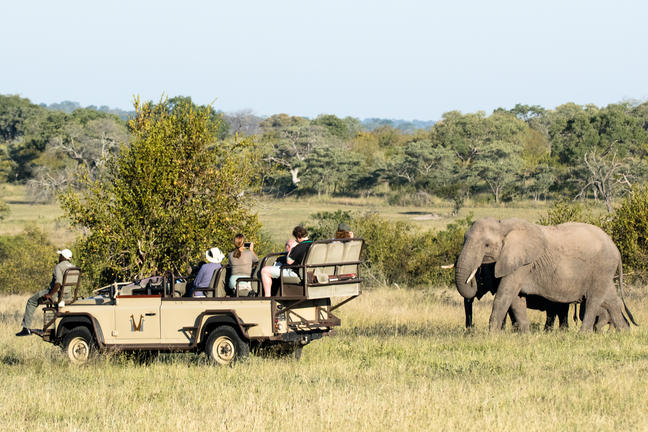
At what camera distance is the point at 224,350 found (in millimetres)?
13234

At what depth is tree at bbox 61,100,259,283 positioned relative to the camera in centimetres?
1883

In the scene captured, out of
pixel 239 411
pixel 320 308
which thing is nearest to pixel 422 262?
→ pixel 320 308

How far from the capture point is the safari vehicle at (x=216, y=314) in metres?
12.9

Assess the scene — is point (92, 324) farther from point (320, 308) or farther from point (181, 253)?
point (181, 253)

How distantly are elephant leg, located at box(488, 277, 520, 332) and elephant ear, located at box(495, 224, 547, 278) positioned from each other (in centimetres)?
20

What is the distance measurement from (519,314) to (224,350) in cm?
623

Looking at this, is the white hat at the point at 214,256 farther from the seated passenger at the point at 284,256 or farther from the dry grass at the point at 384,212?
the dry grass at the point at 384,212

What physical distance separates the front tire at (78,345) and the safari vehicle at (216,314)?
0.01 m

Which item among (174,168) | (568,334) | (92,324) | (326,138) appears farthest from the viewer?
(326,138)

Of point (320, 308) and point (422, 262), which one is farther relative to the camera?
point (422, 262)

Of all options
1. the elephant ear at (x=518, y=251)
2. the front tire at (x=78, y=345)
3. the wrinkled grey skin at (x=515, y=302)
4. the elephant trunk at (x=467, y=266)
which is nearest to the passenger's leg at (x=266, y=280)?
the front tire at (x=78, y=345)

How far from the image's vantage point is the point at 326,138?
9775 cm

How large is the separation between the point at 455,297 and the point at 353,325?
7499mm

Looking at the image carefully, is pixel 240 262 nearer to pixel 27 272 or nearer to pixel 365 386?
pixel 365 386
